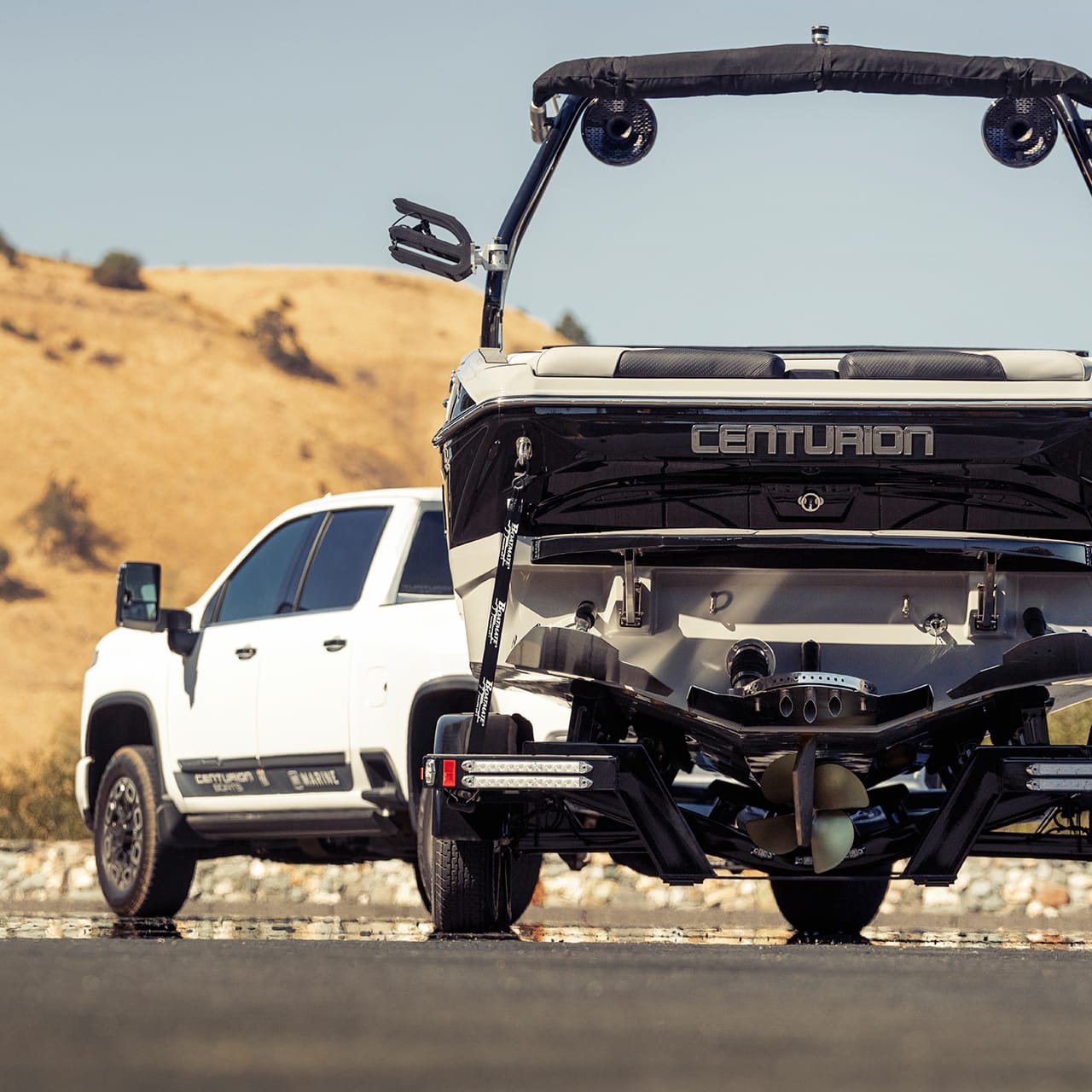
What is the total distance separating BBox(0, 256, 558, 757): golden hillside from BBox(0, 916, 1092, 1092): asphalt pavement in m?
33.4

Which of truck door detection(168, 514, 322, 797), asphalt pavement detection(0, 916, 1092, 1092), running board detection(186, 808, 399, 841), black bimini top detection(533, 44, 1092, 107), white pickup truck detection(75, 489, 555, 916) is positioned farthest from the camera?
truck door detection(168, 514, 322, 797)

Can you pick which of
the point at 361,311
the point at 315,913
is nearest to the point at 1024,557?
the point at 315,913

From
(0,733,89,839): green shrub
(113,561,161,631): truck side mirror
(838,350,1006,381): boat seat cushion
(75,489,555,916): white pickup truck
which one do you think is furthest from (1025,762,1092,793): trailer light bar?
(0,733,89,839): green shrub

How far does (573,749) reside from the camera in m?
7.38

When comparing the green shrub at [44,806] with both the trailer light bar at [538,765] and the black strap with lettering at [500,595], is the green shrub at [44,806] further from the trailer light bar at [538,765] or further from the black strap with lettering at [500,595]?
the trailer light bar at [538,765]

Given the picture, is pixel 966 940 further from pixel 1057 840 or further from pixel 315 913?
pixel 315 913

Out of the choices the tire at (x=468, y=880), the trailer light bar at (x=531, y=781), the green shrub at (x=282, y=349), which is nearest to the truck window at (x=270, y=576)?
the tire at (x=468, y=880)

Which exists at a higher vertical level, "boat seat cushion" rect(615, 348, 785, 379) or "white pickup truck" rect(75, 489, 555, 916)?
"boat seat cushion" rect(615, 348, 785, 379)

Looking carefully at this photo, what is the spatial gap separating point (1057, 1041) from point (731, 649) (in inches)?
132

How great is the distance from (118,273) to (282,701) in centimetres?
4717

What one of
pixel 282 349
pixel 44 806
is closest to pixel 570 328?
pixel 282 349

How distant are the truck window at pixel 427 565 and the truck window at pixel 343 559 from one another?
0.21 m

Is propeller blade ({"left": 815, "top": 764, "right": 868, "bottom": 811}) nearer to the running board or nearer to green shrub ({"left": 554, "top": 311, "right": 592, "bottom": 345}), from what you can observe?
the running board

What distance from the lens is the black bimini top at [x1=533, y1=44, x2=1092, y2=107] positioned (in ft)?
27.4
